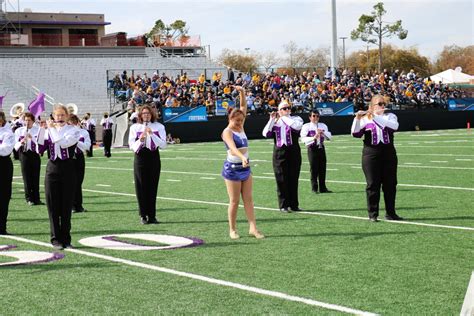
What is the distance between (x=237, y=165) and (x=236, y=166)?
2 cm

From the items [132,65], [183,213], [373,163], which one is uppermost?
[132,65]

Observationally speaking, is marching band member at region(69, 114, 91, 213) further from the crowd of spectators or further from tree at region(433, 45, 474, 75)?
tree at region(433, 45, 474, 75)

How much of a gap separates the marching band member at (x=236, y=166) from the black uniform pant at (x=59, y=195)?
68.8 inches

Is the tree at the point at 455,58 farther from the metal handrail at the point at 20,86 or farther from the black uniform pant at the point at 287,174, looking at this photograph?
the black uniform pant at the point at 287,174

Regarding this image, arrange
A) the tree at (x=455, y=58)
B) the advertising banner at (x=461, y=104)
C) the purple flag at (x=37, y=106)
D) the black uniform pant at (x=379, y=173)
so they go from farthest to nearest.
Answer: the tree at (x=455, y=58)
the advertising banner at (x=461, y=104)
the black uniform pant at (x=379, y=173)
the purple flag at (x=37, y=106)

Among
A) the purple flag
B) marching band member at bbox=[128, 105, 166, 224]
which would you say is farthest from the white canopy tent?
the purple flag

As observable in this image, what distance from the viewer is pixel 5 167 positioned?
35.3 feet

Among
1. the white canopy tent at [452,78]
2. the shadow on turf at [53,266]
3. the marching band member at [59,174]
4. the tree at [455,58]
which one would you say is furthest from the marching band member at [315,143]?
the tree at [455,58]

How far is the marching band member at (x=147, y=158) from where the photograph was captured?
11.2 meters

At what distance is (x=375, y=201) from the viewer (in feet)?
35.0

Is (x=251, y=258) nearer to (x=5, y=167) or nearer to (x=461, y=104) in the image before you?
(x=5, y=167)

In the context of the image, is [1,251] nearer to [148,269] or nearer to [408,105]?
[148,269]

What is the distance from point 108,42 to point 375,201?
50.2 meters

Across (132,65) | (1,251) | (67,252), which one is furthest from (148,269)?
(132,65)
